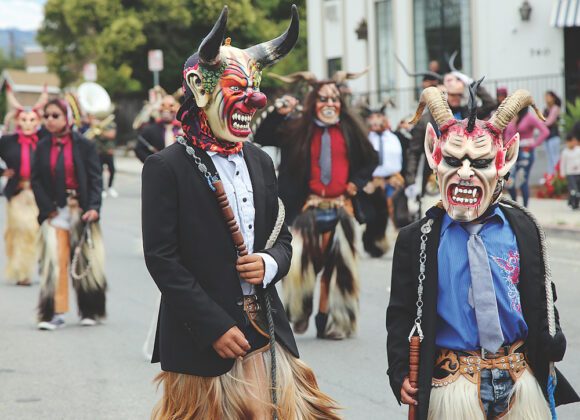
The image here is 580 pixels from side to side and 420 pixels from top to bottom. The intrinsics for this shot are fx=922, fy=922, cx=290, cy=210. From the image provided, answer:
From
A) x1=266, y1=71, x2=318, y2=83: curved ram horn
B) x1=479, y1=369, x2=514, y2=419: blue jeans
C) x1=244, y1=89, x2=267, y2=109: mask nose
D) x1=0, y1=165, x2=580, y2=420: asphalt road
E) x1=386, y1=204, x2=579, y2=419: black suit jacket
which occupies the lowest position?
x1=0, y1=165, x2=580, y2=420: asphalt road

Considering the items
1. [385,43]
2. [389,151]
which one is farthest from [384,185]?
[385,43]

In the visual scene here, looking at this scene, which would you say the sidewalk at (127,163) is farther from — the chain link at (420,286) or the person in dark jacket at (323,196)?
the chain link at (420,286)

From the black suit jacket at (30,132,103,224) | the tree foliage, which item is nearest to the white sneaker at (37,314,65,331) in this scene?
the black suit jacket at (30,132,103,224)

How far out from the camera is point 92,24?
39000 millimetres

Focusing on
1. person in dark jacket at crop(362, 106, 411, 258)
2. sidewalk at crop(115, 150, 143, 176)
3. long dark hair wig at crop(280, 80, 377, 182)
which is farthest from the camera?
sidewalk at crop(115, 150, 143, 176)

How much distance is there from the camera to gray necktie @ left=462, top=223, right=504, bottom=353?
356 cm

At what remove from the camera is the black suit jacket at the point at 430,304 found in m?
3.59

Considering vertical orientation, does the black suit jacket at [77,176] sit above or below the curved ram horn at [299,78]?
below

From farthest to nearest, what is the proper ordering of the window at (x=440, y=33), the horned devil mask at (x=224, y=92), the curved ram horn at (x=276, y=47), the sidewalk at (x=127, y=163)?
the sidewalk at (x=127, y=163)
the window at (x=440, y=33)
the curved ram horn at (x=276, y=47)
the horned devil mask at (x=224, y=92)

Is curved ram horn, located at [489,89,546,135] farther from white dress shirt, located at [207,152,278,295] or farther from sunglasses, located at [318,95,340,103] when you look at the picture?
sunglasses, located at [318,95,340,103]

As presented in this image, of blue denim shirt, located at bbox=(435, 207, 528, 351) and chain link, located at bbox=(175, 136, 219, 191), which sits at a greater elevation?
chain link, located at bbox=(175, 136, 219, 191)

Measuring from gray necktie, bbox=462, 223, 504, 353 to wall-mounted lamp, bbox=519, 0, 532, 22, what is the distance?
20092mm

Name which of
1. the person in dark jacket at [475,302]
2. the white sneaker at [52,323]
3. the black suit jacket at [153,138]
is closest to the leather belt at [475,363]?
the person in dark jacket at [475,302]

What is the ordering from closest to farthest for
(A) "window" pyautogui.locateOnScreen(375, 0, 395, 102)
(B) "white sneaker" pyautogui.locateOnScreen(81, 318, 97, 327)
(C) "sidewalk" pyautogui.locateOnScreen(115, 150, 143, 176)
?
(B) "white sneaker" pyautogui.locateOnScreen(81, 318, 97, 327), (A) "window" pyautogui.locateOnScreen(375, 0, 395, 102), (C) "sidewalk" pyautogui.locateOnScreen(115, 150, 143, 176)
